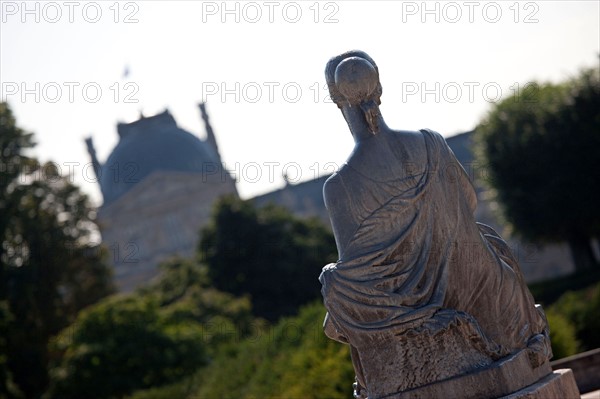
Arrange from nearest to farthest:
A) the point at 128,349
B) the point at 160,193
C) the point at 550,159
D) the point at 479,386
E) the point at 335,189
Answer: the point at 479,386 → the point at 335,189 → the point at 128,349 → the point at 550,159 → the point at 160,193

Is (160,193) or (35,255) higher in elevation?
(160,193)

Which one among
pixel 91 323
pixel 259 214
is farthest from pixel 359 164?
pixel 259 214

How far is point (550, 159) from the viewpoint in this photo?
40.2m

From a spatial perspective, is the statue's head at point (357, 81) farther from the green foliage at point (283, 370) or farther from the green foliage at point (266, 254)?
the green foliage at point (266, 254)

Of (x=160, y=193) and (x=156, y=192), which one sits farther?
(x=160, y=193)

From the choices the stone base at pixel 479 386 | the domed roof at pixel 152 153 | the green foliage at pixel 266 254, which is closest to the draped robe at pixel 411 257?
the stone base at pixel 479 386

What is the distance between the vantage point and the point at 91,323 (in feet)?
104

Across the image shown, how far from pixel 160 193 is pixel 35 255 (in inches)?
2612

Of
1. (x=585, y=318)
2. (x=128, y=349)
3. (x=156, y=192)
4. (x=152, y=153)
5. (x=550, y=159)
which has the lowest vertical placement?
(x=585, y=318)

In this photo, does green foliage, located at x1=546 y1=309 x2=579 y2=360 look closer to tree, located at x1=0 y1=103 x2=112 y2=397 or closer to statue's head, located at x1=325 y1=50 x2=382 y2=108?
statue's head, located at x1=325 y1=50 x2=382 y2=108

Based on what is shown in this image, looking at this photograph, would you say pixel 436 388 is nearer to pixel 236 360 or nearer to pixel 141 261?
pixel 236 360

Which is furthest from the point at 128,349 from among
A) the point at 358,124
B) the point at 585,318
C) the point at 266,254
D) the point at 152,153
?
the point at 152,153

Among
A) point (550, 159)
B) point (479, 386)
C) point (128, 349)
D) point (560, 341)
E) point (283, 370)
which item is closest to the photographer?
point (479, 386)

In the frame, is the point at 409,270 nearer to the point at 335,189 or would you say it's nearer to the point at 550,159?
the point at 335,189
